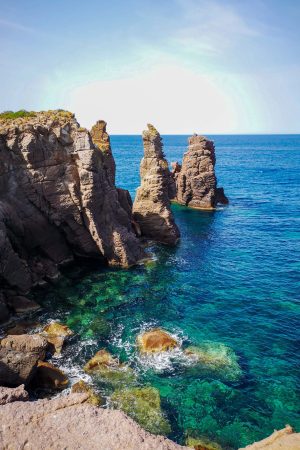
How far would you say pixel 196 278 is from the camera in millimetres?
40719

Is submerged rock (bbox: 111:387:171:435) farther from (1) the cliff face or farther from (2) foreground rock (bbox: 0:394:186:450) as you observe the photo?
(1) the cliff face

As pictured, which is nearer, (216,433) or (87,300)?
(216,433)

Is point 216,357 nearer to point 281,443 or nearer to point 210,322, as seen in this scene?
point 210,322

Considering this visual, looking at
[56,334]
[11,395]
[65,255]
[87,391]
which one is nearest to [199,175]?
[65,255]

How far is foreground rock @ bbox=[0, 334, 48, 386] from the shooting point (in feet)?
75.9

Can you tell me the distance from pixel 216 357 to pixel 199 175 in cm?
5177

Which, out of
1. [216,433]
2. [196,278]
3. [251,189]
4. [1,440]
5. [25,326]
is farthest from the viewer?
[251,189]

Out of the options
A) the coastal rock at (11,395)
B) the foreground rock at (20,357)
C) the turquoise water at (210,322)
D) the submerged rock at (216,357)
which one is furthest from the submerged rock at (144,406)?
the coastal rock at (11,395)

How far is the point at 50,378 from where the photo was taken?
24281 mm

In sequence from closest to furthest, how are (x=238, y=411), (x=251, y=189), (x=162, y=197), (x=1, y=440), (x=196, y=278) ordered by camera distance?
(x=1, y=440), (x=238, y=411), (x=196, y=278), (x=162, y=197), (x=251, y=189)

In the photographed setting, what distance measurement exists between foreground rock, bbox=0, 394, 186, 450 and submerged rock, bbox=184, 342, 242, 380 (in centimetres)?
1373

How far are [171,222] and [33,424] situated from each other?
40.5 m

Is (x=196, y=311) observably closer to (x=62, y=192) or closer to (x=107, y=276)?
(x=107, y=276)

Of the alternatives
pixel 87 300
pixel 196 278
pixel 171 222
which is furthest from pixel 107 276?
pixel 171 222
